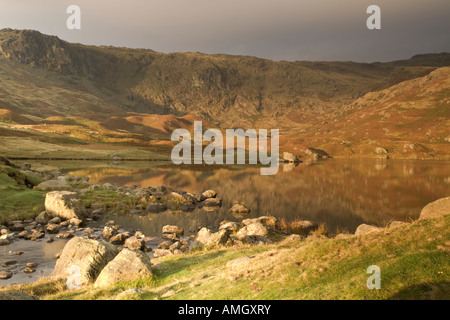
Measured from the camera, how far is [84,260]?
51.4 feet

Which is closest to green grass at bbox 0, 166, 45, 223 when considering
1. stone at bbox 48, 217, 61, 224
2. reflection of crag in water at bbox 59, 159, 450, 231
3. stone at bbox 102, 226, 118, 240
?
stone at bbox 48, 217, 61, 224

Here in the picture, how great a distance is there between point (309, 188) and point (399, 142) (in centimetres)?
14499

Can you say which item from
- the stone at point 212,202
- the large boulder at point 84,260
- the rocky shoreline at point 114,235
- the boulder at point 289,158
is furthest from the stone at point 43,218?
the boulder at point 289,158

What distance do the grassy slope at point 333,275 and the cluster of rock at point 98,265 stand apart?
1.78 feet

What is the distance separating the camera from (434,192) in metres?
55.4

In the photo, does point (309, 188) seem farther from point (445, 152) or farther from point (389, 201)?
point (445, 152)

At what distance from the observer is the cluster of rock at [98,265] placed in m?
13.8

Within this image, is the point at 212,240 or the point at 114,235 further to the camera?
the point at 114,235

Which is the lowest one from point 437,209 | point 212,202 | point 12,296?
point 212,202

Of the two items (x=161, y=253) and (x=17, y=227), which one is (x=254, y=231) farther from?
(x=17, y=227)

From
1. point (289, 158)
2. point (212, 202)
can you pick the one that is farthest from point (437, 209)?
point (289, 158)

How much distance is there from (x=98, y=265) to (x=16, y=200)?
1001 inches

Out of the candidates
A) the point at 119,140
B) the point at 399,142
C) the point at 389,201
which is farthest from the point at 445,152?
the point at 119,140
